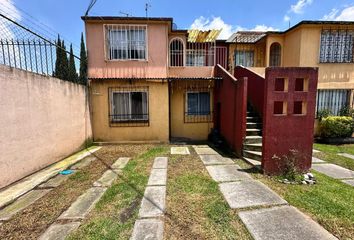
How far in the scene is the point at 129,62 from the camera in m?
8.69

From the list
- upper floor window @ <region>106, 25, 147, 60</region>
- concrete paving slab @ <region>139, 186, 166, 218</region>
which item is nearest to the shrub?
upper floor window @ <region>106, 25, 147, 60</region>

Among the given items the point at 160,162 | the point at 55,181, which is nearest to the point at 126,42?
the point at 160,162

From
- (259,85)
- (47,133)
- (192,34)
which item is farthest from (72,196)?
(192,34)

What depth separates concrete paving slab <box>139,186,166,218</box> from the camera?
3.18 meters

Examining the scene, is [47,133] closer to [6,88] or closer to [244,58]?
[6,88]

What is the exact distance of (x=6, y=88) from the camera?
14.3 ft

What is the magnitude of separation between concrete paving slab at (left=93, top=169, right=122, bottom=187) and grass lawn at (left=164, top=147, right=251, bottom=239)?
143 centimetres

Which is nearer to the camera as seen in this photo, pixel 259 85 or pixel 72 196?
pixel 72 196

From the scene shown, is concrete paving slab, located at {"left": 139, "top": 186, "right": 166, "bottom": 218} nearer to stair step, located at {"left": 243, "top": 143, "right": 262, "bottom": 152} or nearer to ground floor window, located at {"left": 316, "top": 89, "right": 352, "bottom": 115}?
stair step, located at {"left": 243, "top": 143, "right": 262, "bottom": 152}

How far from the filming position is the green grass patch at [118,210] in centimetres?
272

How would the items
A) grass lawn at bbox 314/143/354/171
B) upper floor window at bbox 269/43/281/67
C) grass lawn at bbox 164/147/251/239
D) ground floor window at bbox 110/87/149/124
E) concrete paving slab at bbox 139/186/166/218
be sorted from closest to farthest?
grass lawn at bbox 164/147/251/239 < concrete paving slab at bbox 139/186/166/218 < grass lawn at bbox 314/143/354/171 < ground floor window at bbox 110/87/149/124 < upper floor window at bbox 269/43/281/67

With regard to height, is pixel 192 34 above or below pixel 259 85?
above

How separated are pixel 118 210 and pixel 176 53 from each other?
8.83 m

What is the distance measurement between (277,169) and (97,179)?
4.59 meters
